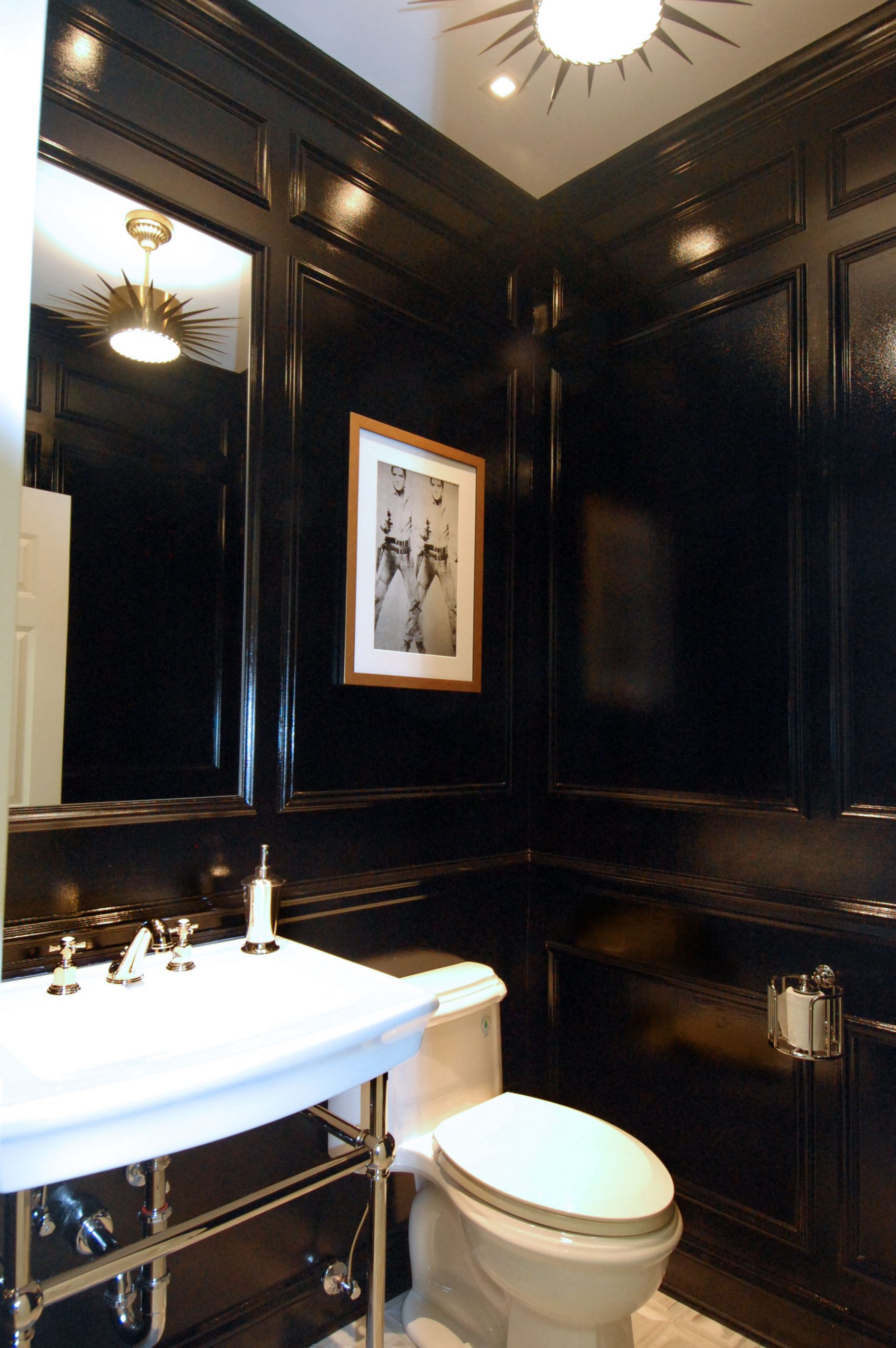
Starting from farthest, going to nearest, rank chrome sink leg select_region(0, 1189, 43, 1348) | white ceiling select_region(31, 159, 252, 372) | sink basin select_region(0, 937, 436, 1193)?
white ceiling select_region(31, 159, 252, 372) → chrome sink leg select_region(0, 1189, 43, 1348) → sink basin select_region(0, 937, 436, 1193)

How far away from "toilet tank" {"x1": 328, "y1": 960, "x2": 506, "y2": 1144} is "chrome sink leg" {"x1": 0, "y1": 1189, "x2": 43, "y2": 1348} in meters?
0.65

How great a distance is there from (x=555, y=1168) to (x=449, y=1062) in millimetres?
340

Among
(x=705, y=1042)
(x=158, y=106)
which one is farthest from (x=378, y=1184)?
(x=158, y=106)

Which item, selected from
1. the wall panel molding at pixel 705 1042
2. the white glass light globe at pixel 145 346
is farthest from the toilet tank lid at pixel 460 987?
the white glass light globe at pixel 145 346

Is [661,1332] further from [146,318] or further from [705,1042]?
[146,318]

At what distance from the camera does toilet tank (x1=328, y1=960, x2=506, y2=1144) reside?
1637 millimetres

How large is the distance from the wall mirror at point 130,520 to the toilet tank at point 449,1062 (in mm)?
623

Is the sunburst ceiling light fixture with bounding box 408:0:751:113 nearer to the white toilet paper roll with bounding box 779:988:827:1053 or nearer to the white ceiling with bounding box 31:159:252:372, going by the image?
the white ceiling with bounding box 31:159:252:372

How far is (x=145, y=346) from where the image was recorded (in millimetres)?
1558

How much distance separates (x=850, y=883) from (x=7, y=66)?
5.87 feet

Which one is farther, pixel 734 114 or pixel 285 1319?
pixel 734 114

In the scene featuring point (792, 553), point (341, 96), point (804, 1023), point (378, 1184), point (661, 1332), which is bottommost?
point (661, 1332)

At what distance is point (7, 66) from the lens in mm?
265

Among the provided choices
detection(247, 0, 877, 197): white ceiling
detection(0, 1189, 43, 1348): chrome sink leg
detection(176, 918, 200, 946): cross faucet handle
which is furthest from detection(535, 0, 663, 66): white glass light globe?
detection(0, 1189, 43, 1348): chrome sink leg
